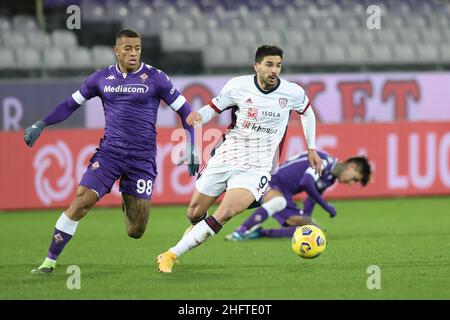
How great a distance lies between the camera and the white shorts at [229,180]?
8867 millimetres

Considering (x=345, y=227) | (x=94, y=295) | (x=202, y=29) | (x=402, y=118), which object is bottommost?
(x=94, y=295)

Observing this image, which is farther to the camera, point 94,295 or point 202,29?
point 202,29

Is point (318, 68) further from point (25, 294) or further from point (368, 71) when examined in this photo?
point (25, 294)

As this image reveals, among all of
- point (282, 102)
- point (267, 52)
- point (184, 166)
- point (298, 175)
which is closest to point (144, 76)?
point (267, 52)

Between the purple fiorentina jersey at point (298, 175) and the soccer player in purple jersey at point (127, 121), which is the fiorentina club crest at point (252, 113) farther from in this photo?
the purple fiorentina jersey at point (298, 175)

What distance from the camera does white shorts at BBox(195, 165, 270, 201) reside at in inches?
349

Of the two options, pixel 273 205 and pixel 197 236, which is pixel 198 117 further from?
pixel 273 205

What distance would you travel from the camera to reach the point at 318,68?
747 inches

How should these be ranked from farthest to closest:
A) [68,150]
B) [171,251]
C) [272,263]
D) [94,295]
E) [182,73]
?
1. [182,73]
2. [68,150]
3. [272,263]
4. [171,251]
5. [94,295]

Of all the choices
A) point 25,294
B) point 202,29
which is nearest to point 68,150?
point 202,29

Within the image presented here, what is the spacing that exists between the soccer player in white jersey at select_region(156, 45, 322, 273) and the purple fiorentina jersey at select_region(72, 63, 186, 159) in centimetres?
52

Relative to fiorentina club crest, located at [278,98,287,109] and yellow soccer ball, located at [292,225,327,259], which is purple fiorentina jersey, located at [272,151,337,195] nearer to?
yellow soccer ball, located at [292,225,327,259]

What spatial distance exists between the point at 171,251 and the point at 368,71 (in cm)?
1122

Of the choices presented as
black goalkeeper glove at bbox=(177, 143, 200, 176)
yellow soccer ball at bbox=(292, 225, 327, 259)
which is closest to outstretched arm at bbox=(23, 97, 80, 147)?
black goalkeeper glove at bbox=(177, 143, 200, 176)
